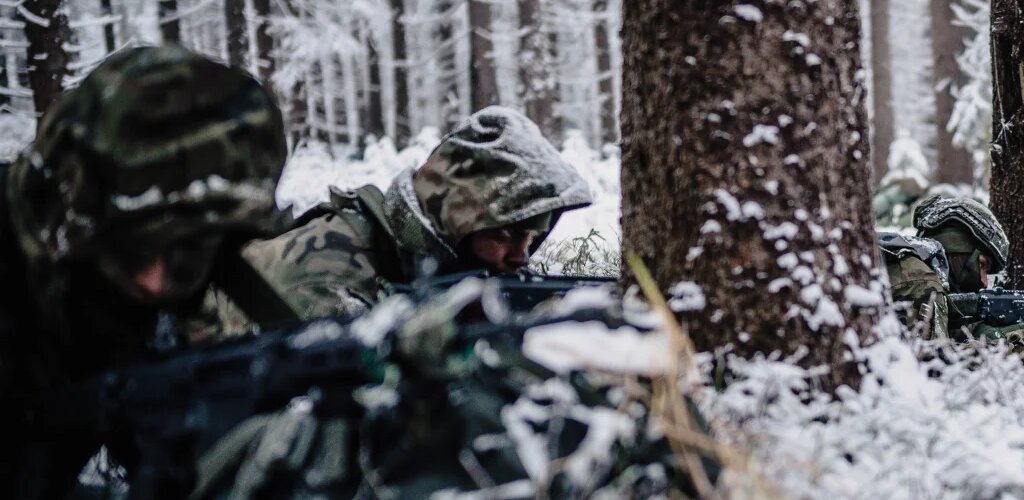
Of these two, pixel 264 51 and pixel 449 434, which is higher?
pixel 264 51

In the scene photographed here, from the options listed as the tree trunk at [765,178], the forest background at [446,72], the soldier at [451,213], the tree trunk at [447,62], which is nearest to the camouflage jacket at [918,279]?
the forest background at [446,72]

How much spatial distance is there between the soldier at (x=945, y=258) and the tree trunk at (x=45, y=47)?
8.85 meters

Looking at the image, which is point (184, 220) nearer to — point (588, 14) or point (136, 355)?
point (136, 355)

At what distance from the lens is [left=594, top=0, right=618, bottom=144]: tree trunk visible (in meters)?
26.0

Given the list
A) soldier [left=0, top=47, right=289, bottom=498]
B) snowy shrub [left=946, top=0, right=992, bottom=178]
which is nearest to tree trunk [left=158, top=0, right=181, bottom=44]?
soldier [left=0, top=47, right=289, bottom=498]

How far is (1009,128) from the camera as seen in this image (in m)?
5.03

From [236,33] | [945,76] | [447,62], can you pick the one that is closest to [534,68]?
[236,33]

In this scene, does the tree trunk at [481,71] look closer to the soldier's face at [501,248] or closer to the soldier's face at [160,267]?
the soldier's face at [501,248]

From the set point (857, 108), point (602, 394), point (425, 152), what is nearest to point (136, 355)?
point (602, 394)

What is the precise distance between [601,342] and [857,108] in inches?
47.9

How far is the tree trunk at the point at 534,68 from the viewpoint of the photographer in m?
18.5

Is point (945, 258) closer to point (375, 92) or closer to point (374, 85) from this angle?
point (374, 85)

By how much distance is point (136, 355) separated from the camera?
197 cm

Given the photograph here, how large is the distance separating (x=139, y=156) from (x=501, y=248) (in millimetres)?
1858
